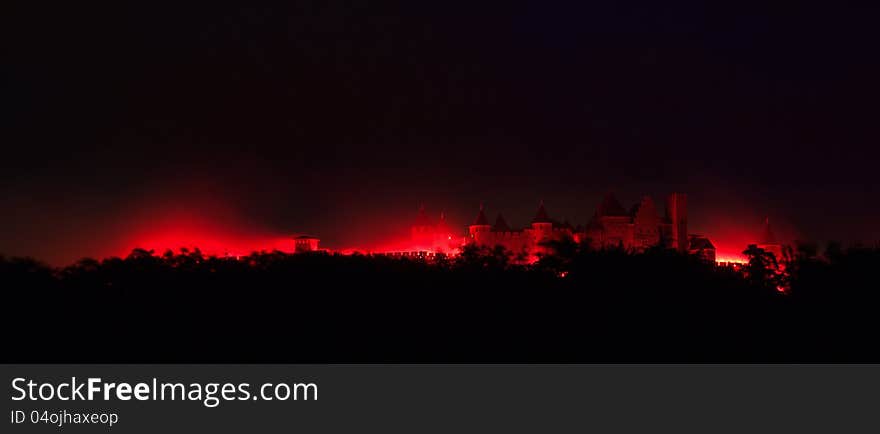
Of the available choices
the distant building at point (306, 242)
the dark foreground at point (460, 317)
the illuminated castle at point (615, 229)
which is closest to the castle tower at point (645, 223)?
the illuminated castle at point (615, 229)

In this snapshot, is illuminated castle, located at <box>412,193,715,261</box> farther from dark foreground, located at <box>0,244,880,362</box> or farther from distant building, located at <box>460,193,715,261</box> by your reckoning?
dark foreground, located at <box>0,244,880,362</box>

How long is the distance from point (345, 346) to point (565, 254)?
4934 millimetres

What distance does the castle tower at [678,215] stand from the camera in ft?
210

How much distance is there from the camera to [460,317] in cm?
1845

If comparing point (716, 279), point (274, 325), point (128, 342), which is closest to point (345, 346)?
point (274, 325)

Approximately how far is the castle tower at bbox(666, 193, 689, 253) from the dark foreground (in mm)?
42692

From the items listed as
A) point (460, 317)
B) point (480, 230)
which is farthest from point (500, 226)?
point (460, 317)

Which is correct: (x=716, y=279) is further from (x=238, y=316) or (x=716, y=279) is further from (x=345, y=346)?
(x=238, y=316)

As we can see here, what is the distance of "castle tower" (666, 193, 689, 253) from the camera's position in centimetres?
6400

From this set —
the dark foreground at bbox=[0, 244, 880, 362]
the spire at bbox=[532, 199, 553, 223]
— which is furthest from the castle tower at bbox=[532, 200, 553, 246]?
the dark foreground at bbox=[0, 244, 880, 362]

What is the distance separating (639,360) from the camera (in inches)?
656

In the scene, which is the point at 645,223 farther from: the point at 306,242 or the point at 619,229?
the point at 306,242

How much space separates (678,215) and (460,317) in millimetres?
48249

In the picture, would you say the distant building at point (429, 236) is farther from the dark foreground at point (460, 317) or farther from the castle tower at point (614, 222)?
the dark foreground at point (460, 317)
